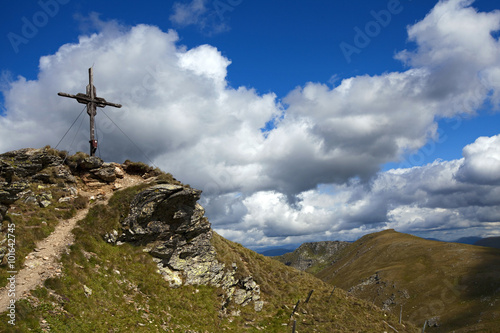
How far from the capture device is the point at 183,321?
2456 centimetres

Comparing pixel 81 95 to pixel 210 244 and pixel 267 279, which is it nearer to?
pixel 210 244

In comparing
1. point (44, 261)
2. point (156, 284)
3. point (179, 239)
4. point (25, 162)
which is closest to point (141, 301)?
point (156, 284)

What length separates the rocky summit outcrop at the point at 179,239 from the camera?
29.4 meters

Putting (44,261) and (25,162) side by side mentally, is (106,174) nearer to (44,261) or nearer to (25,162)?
(25,162)

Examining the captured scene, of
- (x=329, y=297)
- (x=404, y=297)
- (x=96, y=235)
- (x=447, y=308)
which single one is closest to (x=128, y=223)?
(x=96, y=235)

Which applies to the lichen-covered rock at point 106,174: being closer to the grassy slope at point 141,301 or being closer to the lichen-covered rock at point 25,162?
the grassy slope at point 141,301

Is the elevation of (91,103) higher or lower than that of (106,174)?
higher

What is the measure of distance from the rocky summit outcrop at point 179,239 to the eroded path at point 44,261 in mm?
3621

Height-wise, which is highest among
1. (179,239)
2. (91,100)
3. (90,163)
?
(91,100)

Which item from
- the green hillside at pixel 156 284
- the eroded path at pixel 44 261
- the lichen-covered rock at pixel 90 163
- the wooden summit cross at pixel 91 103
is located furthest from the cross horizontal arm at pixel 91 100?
the eroded path at pixel 44 261

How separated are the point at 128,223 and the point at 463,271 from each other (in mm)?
135887

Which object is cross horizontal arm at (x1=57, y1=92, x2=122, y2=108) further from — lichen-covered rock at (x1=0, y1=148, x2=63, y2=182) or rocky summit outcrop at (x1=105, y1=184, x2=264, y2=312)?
rocky summit outcrop at (x1=105, y1=184, x2=264, y2=312)

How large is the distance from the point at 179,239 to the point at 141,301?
352 inches

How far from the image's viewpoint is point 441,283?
114 m
